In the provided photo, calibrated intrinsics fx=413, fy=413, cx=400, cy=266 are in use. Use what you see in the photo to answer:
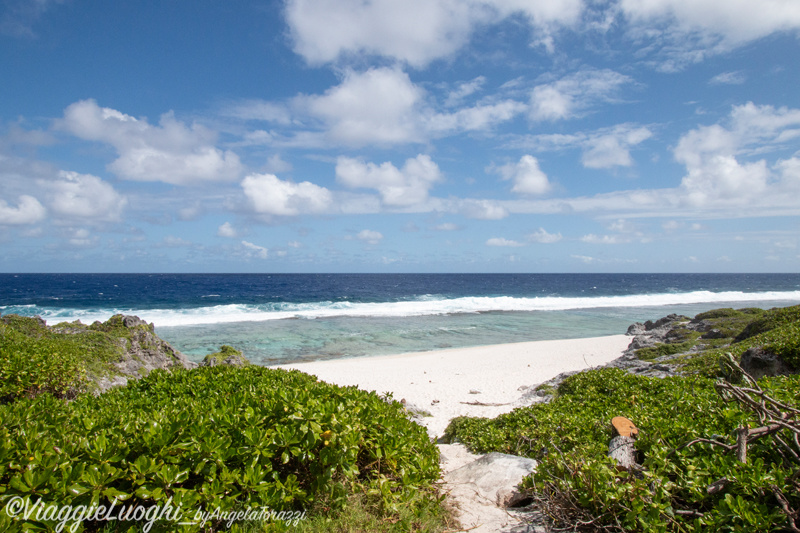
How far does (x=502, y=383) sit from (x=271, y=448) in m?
13.1

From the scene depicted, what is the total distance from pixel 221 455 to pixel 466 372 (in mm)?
15214

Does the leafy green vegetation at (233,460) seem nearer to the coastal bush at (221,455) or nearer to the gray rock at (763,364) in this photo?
the coastal bush at (221,455)

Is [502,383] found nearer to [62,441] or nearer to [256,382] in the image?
[256,382]

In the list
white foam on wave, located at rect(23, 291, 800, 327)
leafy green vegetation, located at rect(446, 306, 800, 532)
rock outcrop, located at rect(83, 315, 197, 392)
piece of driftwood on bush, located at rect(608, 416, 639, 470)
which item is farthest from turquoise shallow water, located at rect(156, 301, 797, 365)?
leafy green vegetation, located at rect(446, 306, 800, 532)

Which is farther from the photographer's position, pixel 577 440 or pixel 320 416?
pixel 577 440

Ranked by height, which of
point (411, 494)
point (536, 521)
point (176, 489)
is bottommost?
point (536, 521)

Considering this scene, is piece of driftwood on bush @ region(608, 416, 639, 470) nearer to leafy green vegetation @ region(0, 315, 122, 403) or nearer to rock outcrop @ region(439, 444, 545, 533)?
rock outcrop @ region(439, 444, 545, 533)

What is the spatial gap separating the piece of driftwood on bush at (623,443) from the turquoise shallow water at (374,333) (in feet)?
59.7

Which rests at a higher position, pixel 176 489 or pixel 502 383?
pixel 176 489

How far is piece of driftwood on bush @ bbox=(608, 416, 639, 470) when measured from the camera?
3917 mm

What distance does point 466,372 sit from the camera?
17.5 metres

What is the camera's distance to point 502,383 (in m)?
15.2

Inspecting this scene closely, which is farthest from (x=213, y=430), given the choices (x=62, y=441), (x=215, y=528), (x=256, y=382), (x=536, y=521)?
(x=536, y=521)

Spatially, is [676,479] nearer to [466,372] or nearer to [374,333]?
[466,372]
